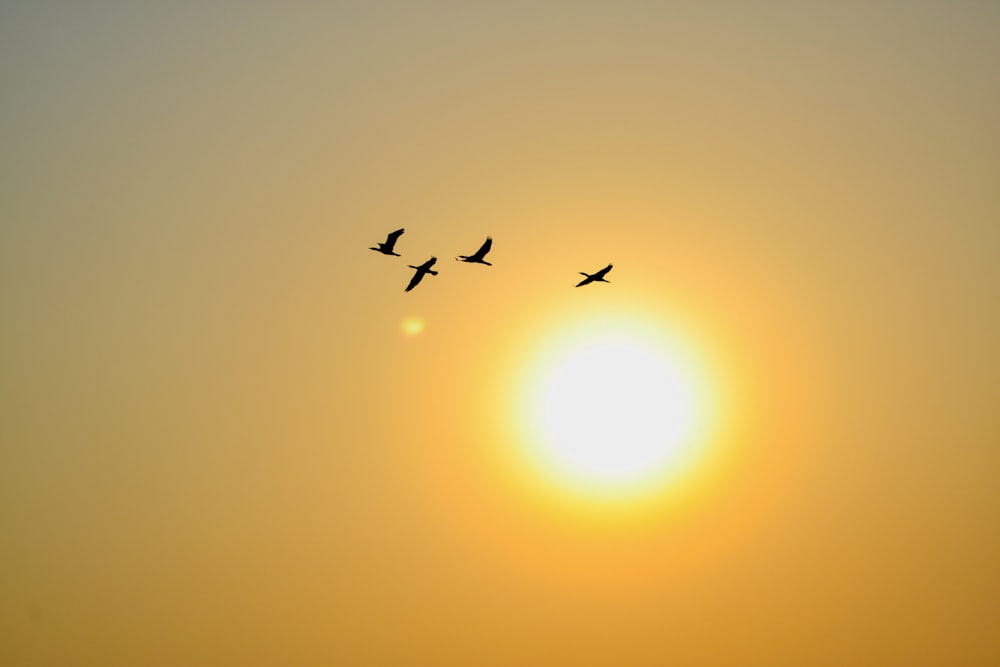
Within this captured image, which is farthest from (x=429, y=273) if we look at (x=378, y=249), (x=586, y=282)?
(x=586, y=282)

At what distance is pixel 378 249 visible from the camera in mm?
115625

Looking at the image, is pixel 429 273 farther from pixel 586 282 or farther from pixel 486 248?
pixel 586 282

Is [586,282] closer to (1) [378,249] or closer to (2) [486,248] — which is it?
(2) [486,248]

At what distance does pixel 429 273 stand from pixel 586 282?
14.8 metres

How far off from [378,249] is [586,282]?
19519 millimetres

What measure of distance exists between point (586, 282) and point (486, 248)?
36.5ft

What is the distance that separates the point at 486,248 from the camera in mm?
113688

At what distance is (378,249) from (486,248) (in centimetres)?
993

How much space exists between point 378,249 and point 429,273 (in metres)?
5.07

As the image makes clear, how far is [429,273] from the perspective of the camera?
380 feet

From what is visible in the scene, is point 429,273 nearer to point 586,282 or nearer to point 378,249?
point 378,249

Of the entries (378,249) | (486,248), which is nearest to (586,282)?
(486,248)

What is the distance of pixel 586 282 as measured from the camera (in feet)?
391
